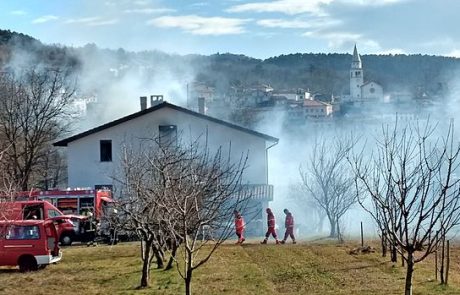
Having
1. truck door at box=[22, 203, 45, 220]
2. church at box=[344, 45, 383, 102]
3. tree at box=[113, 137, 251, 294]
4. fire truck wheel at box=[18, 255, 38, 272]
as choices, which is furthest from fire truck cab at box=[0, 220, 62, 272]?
church at box=[344, 45, 383, 102]

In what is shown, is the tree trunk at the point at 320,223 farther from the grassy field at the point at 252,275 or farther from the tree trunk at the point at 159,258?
the tree trunk at the point at 159,258

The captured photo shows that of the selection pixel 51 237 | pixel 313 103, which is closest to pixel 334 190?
pixel 51 237

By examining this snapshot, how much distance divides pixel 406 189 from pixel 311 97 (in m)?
137

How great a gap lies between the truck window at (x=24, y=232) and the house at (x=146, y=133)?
2163 centimetres

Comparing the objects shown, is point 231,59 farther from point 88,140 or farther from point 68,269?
point 68,269

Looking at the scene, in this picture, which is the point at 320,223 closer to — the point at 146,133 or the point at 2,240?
the point at 146,133

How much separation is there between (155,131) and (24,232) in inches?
868

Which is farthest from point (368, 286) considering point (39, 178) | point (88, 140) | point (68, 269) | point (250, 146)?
point (39, 178)

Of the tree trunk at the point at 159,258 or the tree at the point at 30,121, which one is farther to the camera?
the tree at the point at 30,121

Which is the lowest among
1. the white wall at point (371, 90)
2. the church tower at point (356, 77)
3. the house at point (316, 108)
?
the house at point (316, 108)

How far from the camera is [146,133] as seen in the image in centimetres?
4553

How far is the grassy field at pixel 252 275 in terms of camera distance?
19.2 m

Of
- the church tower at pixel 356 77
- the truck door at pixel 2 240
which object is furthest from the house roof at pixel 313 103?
the truck door at pixel 2 240

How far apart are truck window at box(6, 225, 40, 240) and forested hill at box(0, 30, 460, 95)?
67.4 m
